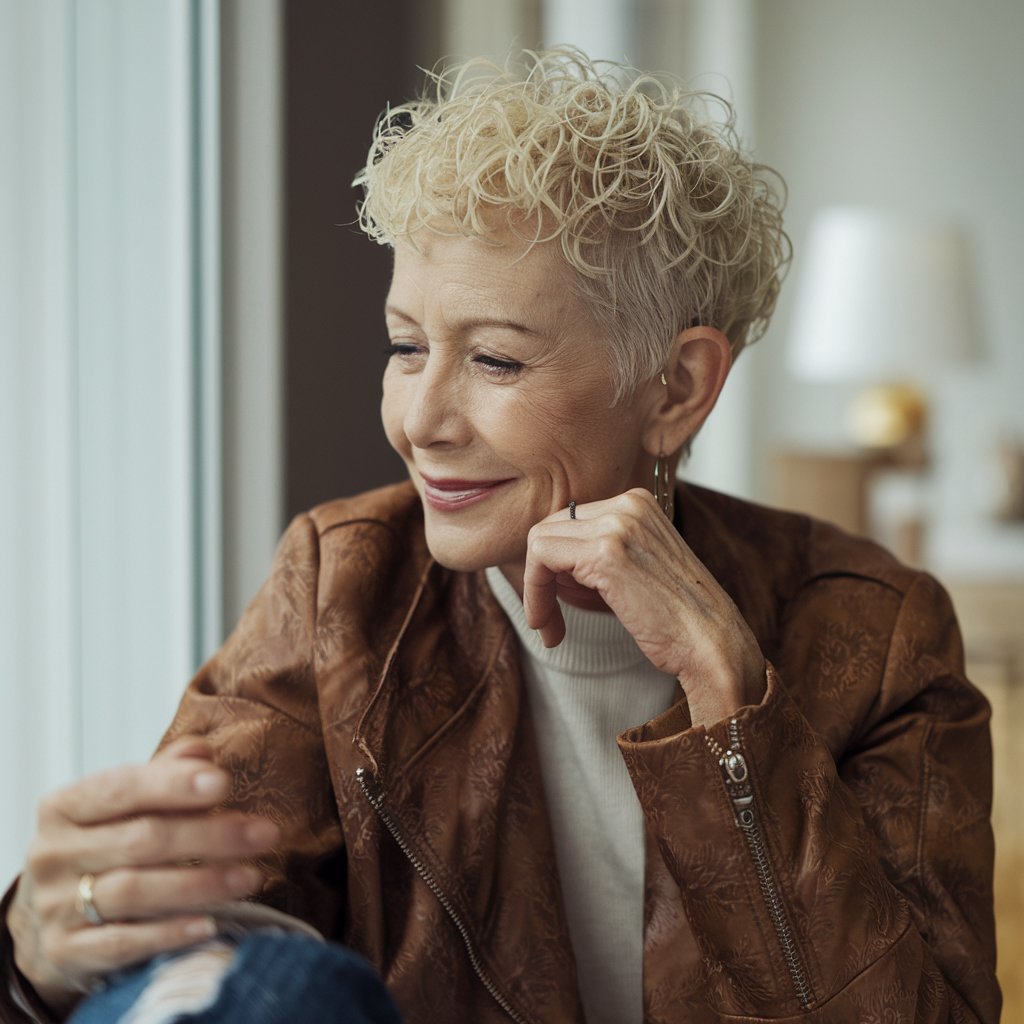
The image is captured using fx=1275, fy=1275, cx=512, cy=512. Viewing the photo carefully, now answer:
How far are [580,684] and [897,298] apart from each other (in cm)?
265

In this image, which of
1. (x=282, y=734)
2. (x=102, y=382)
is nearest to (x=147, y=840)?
(x=282, y=734)

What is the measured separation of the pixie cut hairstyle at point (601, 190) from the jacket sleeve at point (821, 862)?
376 millimetres

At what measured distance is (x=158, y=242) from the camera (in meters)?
1.87

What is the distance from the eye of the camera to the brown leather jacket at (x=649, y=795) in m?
1.12

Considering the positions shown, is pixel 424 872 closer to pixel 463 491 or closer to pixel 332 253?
pixel 463 491

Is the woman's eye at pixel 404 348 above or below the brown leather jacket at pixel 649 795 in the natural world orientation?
above

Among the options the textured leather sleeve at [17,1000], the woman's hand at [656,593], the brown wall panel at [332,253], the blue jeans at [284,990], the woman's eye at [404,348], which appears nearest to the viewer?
the blue jeans at [284,990]

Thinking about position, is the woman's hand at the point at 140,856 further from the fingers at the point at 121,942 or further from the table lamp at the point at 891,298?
the table lamp at the point at 891,298

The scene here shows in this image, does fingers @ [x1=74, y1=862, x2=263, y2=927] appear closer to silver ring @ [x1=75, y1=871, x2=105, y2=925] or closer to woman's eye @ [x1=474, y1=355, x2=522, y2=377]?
silver ring @ [x1=75, y1=871, x2=105, y2=925]

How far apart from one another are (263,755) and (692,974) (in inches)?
18.6

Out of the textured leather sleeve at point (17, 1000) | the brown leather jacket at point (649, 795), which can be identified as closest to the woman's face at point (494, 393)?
the brown leather jacket at point (649, 795)

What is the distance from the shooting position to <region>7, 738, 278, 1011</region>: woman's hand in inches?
36.5

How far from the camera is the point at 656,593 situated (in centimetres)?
119

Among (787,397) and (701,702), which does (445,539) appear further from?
(787,397)
